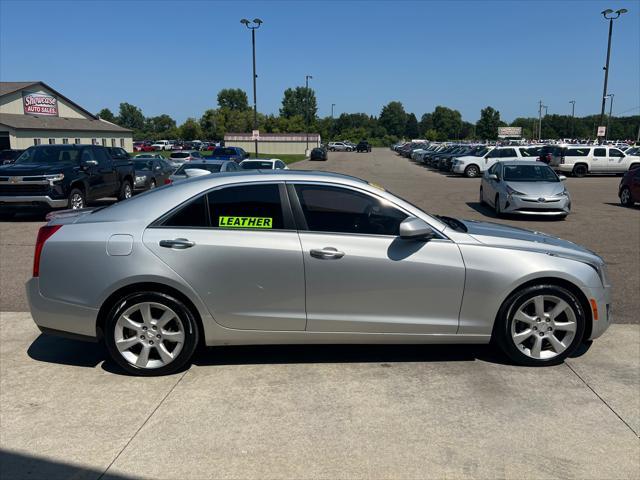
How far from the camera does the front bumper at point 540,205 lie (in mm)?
13070

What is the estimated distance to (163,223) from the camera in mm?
4211

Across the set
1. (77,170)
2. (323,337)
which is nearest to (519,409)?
(323,337)

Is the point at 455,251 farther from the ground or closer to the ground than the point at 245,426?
farther from the ground

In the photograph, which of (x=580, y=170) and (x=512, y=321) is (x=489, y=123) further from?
(x=512, y=321)

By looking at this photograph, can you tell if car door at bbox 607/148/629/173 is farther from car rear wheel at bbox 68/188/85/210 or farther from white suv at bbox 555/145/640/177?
car rear wheel at bbox 68/188/85/210

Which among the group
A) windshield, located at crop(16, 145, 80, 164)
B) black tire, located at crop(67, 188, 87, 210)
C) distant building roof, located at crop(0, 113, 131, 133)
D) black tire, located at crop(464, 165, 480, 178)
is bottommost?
black tire, located at crop(464, 165, 480, 178)

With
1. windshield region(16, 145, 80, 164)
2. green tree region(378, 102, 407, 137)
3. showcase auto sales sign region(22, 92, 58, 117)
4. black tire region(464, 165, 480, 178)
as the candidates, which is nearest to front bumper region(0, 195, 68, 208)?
windshield region(16, 145, 80, 164)

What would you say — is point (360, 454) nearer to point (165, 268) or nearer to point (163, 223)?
point (165, 268)

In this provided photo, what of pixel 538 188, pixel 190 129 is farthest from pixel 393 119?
pixel 538 188

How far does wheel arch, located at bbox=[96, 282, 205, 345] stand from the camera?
→ 4.13m

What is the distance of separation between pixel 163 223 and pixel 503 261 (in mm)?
2694

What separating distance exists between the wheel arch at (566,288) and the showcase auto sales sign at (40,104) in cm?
5274

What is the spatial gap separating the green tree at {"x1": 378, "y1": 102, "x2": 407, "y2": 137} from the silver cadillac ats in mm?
180031

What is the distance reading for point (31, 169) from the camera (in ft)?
41.1
